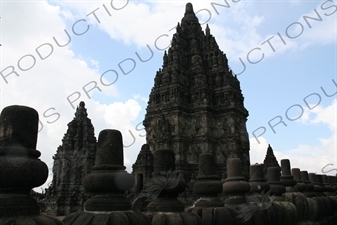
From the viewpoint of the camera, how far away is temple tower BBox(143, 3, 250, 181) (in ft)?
113

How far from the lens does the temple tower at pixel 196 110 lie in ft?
113

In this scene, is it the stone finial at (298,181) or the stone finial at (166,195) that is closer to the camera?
the stone finial at (166,195)

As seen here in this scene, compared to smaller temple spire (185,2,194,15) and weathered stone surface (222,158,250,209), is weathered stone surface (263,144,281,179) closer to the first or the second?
smaller temple spire (185,2,194,15)

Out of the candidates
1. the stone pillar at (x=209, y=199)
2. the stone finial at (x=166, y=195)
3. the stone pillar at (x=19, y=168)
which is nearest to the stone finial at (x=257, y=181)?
the stone pillar at (x=209, y=199)

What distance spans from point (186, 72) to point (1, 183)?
37.0 meters

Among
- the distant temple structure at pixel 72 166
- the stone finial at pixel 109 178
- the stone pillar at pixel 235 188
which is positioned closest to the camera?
the stone finial at pixel 109 178

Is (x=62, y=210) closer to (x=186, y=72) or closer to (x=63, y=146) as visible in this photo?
(x=63, y=146)

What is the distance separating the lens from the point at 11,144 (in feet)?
11.1

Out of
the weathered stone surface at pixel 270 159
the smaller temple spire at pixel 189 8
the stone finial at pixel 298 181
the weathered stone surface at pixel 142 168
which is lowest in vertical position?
the stone finial at pixel 298 181

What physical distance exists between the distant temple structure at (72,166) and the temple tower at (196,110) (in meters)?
8.12

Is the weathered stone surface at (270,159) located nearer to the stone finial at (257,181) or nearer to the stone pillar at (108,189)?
the stone finial at (257,181)

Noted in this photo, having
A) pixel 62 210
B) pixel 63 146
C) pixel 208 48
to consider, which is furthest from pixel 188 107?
pixel 62 210

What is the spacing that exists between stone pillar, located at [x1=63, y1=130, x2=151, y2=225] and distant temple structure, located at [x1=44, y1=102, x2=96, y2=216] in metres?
20.0

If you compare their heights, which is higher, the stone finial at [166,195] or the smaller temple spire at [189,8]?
the smaller temple spire at [189,8]
